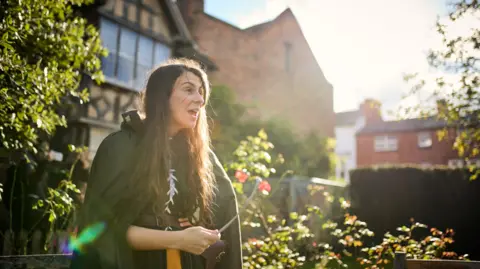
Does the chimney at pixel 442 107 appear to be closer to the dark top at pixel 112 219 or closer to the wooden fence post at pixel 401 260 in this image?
the wooden fence post at pixel 401 260

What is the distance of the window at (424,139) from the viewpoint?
37625mm

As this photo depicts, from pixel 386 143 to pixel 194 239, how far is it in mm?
39647

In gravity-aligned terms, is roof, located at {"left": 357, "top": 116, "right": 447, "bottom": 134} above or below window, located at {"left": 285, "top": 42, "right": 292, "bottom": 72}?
below

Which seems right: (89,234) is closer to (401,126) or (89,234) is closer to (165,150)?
(165,150)

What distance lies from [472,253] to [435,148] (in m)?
26.1

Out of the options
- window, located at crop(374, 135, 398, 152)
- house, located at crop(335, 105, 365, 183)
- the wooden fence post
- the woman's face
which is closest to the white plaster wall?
house, located at crop(335, 105, 365, 183)

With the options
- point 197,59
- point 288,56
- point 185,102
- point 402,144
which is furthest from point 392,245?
point 402,144

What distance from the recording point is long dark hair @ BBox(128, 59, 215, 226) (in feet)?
8.13

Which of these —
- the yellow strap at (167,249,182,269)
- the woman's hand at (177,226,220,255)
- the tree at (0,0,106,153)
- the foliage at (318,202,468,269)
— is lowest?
the foliage at (318,202,468,269)

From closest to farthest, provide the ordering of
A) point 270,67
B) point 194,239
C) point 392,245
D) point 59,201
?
1. point 194,239
2. point 59,201
3. point 392,245
4. point 270,67

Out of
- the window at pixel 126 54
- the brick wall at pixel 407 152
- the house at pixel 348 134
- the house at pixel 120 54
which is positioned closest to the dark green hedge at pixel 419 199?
the house at pixel 120 54

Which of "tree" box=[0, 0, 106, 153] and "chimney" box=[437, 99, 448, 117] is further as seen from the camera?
"chimney" box=[437, 99, 448, 117]

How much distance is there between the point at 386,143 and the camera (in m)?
40.0

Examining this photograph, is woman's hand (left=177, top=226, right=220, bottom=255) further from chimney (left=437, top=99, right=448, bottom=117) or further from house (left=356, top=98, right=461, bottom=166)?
house (left=356, top=98, right=461, bottom=166)
